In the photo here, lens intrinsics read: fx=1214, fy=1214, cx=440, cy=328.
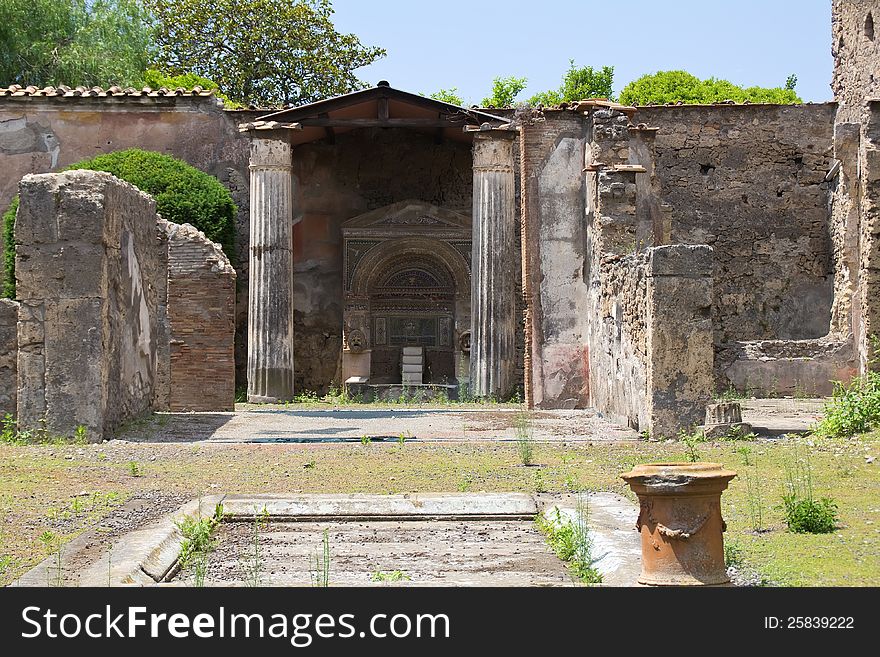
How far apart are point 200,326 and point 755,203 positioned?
36.2ft

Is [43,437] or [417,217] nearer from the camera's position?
[43,437]

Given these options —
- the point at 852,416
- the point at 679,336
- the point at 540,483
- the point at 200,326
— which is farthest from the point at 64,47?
the point at 540,483

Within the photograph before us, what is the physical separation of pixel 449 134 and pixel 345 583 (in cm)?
1703

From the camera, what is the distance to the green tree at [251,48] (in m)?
32.6

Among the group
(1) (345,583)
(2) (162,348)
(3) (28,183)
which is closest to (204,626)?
(1) (345,583)

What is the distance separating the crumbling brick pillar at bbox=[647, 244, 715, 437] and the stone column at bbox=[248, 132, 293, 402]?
9.27 m

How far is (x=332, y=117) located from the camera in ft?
63.6

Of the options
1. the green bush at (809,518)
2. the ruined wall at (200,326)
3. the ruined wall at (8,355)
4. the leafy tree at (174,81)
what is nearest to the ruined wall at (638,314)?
the green bush at (809,518)

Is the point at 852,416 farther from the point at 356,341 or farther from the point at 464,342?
the point at 356,341

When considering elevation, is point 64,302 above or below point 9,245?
below

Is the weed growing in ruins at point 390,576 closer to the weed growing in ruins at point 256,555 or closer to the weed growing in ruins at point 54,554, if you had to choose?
the weed growing in ruins at point 256,555

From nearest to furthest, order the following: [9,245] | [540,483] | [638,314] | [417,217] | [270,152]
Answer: [540,483] < [638,314] < [9,245] < [270,152] < [417,217]

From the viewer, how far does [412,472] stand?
8.45m

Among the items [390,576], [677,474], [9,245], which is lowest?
[390,576]
